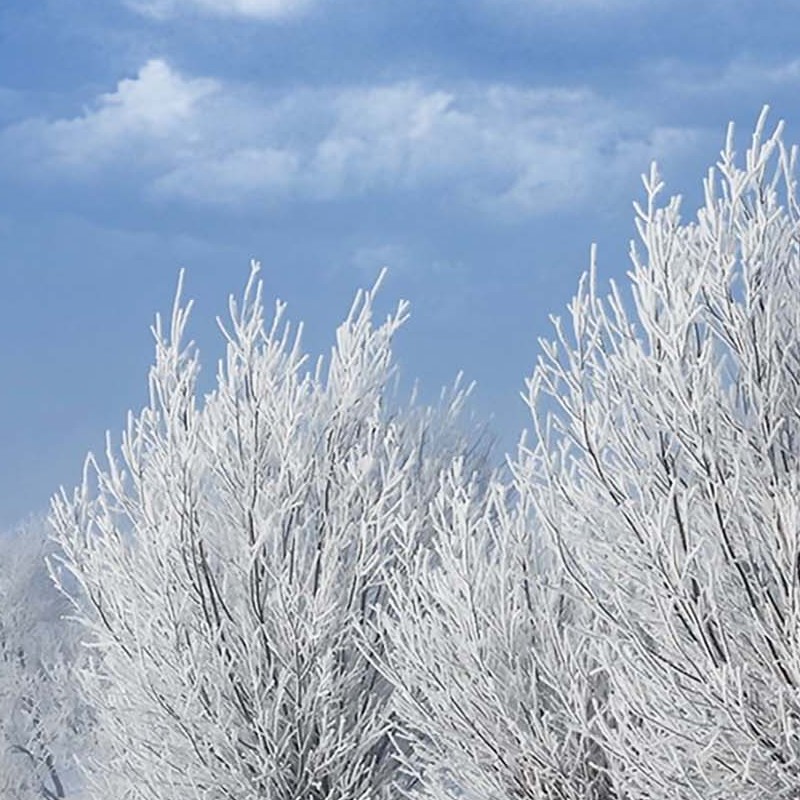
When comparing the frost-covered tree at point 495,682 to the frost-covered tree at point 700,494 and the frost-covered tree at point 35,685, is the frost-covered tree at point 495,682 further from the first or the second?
the frost-covered tree at point 35,685

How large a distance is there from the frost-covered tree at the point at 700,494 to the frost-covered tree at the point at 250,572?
7.38 feet

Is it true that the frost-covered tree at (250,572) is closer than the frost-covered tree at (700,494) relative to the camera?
No

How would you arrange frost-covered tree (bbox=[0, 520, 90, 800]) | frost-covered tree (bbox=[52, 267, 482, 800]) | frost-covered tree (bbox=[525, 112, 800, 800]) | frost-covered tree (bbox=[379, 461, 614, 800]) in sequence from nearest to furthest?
frost-covered tree (bbox=[525, 112, 800, 800]), frost-covered tree (bbox=[379, 461, 614, 800]), frost-covered tree (bbox=[52, 267, 482, 800]), frost-covered tree (bbox=[0, 520, 90, 800])

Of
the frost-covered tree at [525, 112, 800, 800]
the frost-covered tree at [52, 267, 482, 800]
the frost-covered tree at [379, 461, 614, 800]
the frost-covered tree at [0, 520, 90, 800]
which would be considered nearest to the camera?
the frost-covered tree at [525, 112, 800, 800]

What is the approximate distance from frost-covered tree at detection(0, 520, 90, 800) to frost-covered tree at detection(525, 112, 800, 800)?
15.7 meters

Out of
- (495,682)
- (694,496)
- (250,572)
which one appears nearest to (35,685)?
(250,572)

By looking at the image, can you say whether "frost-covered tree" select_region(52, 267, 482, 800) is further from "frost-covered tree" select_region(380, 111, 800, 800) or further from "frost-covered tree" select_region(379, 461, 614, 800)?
"frost-covered tree" select_region(380, 111, 800, 800)

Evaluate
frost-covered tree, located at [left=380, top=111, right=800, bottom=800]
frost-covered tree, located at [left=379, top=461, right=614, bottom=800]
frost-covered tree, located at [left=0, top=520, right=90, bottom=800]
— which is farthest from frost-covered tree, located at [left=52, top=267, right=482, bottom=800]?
frost-covered tree, located at [left=0, top=520, right=90, bottom=800]

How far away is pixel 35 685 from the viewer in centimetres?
2398

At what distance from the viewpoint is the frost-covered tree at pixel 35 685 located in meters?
22.2

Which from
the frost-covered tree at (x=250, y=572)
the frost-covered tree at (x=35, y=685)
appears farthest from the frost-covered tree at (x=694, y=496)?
the frost-covered tree at (x=35, y=685)

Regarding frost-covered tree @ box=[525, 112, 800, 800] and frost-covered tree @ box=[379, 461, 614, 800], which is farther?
frost-covered tree @ box=[379, 461, 614, 800]

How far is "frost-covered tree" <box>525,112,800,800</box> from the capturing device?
19.9ft

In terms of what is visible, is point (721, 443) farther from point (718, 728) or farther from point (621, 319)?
point (718, 728)
